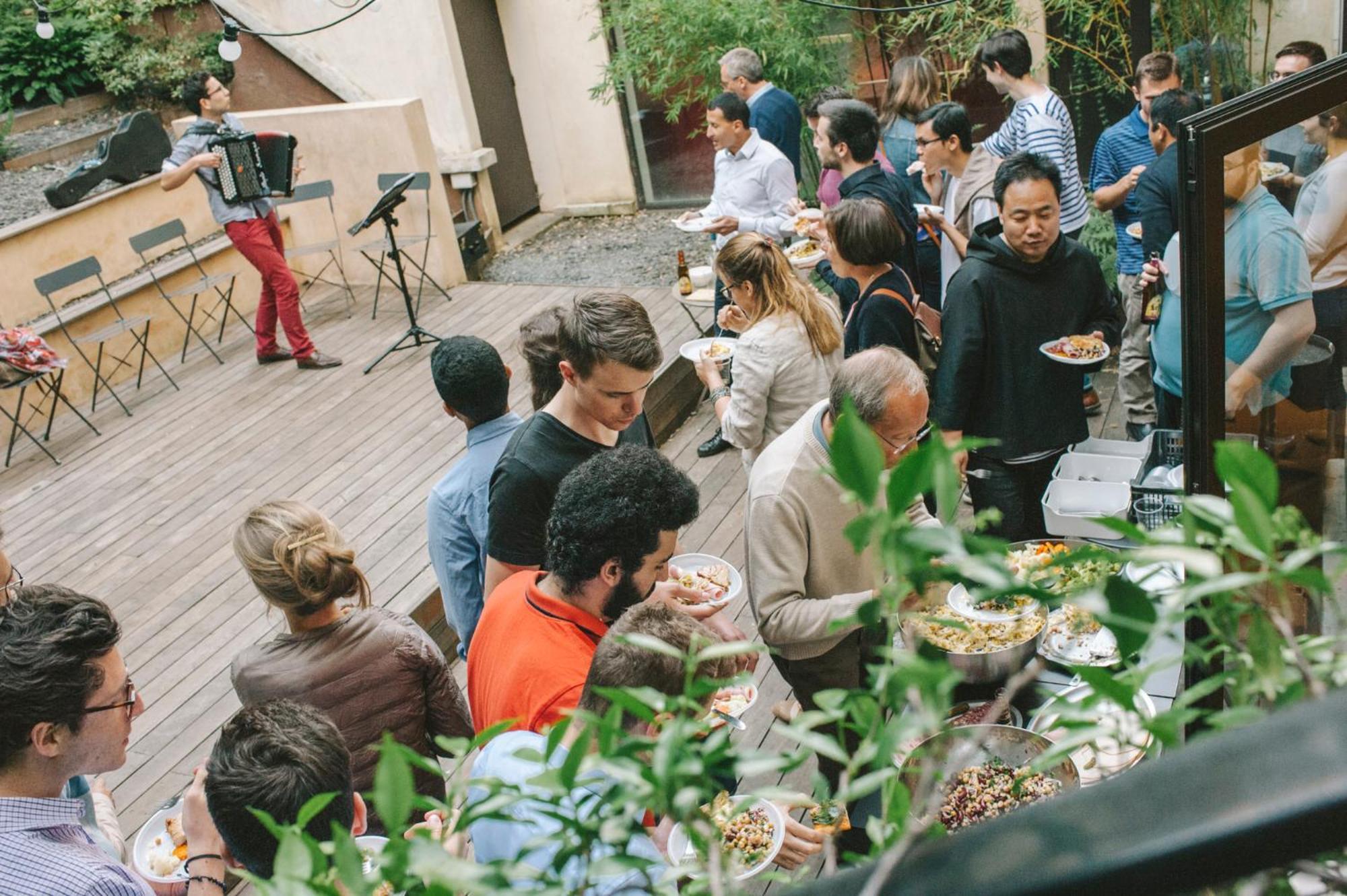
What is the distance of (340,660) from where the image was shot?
2580 mm

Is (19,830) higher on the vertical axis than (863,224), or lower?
lower

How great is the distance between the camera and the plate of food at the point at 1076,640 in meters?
2.58

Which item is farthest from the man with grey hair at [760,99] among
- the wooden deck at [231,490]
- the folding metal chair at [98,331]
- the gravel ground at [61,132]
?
the gravel ground at [61,132]

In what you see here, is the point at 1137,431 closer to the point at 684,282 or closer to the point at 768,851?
the point at 684,282

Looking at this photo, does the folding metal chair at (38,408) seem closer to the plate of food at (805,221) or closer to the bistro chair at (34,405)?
the bistro chair at (34,405)

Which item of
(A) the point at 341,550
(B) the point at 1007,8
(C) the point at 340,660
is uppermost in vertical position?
(B) the point at 1007,8

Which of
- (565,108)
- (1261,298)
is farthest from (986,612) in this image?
(565,108)

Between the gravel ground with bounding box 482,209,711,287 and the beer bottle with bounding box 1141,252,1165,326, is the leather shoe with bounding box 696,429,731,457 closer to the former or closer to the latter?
the beer bottle with bounding box 1141,252,1165,326

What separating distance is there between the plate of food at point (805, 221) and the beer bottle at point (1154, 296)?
5.26ft

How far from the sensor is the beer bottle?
406cm

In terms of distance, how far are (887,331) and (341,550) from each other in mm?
2104

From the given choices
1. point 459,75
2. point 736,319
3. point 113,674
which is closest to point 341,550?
point 113,674

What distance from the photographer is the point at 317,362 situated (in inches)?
307

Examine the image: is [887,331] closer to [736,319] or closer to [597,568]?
[736,319]
